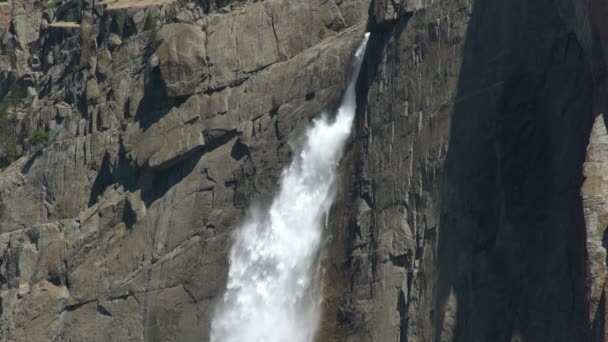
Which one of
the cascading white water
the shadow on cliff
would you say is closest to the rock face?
the shadow on cliff

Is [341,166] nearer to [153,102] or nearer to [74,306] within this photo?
[153,102]

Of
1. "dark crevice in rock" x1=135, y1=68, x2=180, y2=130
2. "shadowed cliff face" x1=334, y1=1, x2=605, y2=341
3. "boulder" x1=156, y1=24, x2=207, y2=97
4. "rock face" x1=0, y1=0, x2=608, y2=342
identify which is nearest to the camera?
"shadowed cliff face" x1=334, y1=1, x2=605, y2=341

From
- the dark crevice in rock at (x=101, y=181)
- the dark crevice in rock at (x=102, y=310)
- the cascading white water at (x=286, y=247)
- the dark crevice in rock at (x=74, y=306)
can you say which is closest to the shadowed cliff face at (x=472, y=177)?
the cascading white water at (x=286, y=247)

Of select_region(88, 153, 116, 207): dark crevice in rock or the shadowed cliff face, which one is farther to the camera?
select_region(88, 153, 116, 207): dark crevice in rock

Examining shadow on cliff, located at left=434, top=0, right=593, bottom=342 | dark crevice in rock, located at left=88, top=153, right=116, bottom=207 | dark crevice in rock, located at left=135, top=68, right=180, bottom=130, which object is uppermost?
dark crevice in rock, located at left=135, top=68, right=180, bottom=130

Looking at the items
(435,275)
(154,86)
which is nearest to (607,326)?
(435,275)

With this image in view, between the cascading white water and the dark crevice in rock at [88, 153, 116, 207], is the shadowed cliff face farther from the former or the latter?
the dark crevice in rock at [88, 153, 116, 207]

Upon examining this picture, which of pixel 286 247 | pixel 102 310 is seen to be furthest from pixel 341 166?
pixel 102 310
